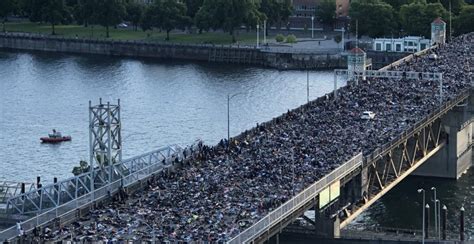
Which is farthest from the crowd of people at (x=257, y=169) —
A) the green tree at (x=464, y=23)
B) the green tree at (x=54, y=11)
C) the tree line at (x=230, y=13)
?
the green tree at (x=54, y=11)

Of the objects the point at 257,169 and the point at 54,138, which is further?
the point at 54,138

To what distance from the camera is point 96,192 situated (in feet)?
177

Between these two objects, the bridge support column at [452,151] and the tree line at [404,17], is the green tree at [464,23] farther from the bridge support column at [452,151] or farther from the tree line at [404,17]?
the bridge support column at [452,151]

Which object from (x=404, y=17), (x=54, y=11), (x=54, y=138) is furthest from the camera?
(x=54, y=11)

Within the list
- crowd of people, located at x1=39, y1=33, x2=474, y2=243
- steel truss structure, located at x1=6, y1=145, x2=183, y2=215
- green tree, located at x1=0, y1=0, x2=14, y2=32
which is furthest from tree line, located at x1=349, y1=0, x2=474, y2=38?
steel truss structure, located at x1=6, y1=145, x2=183, y2=215

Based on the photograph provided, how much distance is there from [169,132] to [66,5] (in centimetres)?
7842

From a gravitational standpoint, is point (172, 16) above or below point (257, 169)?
above

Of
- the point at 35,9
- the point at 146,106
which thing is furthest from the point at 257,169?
the point at 35,9


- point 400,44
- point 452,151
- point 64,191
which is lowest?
point 452,151

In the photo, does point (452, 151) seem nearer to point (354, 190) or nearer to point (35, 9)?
point (354, 190)

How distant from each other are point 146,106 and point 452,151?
32.0 metres

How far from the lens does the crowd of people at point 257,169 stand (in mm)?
50406

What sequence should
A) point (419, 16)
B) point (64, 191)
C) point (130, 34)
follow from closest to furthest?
1. point (64, 191)
2. point (419, 16)
3. point (130, 34)

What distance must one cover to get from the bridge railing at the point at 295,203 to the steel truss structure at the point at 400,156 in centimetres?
221
